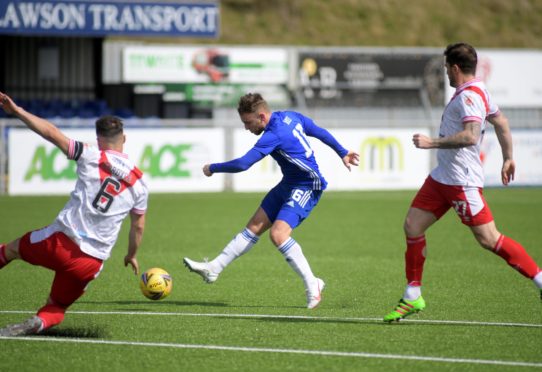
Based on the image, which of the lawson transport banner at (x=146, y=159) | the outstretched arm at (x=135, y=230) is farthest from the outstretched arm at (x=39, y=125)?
the lawson transport banner at (x=146, y=159)

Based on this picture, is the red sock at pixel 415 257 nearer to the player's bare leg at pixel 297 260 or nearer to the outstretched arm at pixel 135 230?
the player's bare leg at pixel 297 260

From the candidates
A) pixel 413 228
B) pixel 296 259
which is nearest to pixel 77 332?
pixel 296 259

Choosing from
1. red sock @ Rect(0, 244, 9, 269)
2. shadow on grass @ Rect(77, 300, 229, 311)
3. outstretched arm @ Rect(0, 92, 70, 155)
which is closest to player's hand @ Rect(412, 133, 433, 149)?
outstretched arm @ Rect(0, 92, 70, 155)

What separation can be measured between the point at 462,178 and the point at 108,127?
282cm

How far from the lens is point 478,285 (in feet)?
35.8

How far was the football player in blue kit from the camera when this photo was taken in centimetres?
908

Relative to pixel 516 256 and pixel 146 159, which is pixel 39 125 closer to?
pixel 516 256

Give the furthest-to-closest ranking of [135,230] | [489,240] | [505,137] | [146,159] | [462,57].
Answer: [146,159] → [505,137] → [489,240] → [462,57] → [135,230]

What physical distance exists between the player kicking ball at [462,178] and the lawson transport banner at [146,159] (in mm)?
16585

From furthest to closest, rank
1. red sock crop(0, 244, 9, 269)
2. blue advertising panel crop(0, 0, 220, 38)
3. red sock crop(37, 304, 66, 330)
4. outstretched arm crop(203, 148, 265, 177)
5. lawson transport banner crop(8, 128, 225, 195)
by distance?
1. blue advertising panel crop(0, 0, 220, 38)
2. lawson transport banner crop(8, 128, 225, 195)
3. outstretched arm crop(203, 148, 265, 177)
4. red sock crop(0, 244, 9, 269)
5. red sock crop(37, 304, 66, 330)

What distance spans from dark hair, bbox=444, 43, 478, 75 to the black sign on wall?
1317 inches

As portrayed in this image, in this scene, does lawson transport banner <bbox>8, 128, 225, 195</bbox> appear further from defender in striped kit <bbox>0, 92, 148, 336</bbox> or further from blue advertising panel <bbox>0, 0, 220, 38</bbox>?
defender in striped kit <bbox>0, 92, 148, 336</bbox>

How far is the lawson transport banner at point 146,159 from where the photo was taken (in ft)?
79.0

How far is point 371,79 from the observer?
42.5 meters
